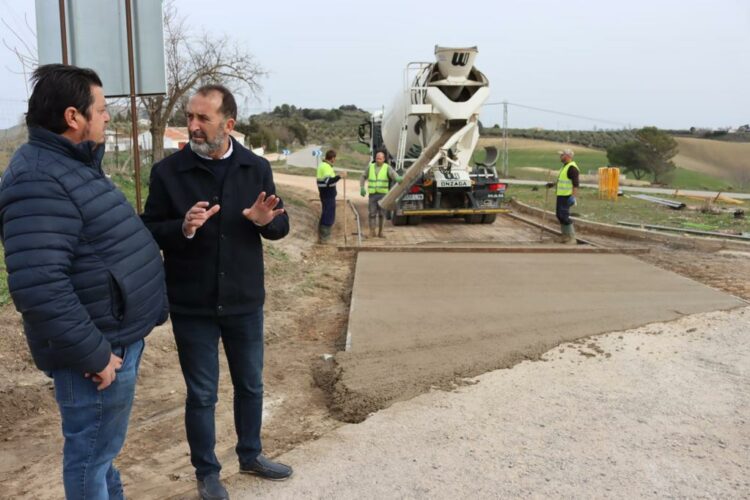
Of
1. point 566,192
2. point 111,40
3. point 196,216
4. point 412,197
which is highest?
point 111,40

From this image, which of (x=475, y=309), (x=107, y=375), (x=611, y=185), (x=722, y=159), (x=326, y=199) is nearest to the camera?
(x=107, y=375)

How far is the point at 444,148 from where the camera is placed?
12977mm

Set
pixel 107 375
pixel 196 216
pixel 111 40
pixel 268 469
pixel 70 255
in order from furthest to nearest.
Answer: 1. pixel 111 40
2. pixel 268 469
3. pixel 196 216
4. pixel 107 375
5. pixel 70 255

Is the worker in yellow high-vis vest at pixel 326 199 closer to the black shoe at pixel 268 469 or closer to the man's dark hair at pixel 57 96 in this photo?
the black shoe at pixel 268 469

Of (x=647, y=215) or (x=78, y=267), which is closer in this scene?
(x=78, y=267)

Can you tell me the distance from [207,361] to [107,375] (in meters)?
0.81

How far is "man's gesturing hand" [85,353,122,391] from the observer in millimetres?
2387

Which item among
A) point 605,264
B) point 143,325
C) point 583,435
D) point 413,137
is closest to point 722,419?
point 583,435

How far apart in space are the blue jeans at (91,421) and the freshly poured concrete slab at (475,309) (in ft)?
6.06

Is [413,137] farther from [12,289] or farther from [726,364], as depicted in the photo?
[12,289]

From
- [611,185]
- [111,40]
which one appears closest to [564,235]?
[111,40]

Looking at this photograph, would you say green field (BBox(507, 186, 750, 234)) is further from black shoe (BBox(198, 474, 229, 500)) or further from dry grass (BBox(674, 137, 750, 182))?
dry grass (BBox(674, 137, 750, 182))

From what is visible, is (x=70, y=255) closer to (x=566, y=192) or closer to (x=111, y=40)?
(x=111, y=40)

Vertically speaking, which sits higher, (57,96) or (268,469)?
(57,96)
